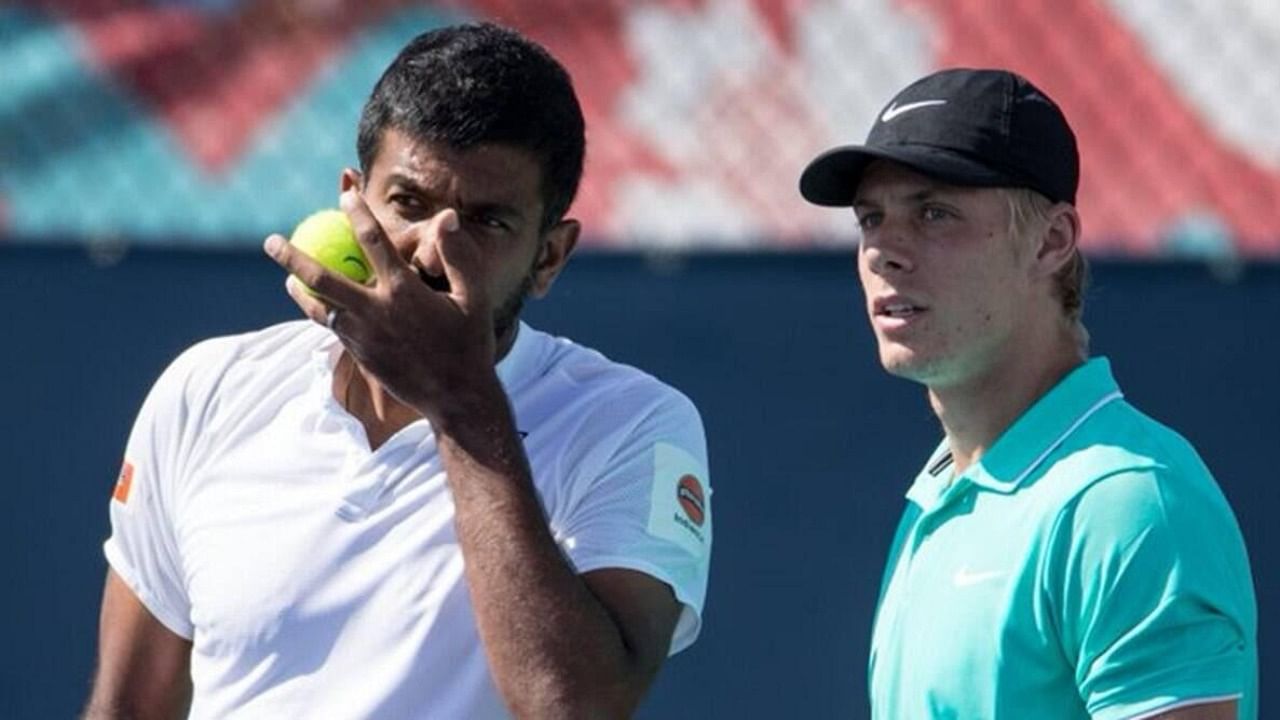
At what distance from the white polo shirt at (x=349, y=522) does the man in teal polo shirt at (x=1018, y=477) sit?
0.29m

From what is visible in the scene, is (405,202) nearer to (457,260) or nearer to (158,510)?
(457,260)

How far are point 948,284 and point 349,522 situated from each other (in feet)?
2.50

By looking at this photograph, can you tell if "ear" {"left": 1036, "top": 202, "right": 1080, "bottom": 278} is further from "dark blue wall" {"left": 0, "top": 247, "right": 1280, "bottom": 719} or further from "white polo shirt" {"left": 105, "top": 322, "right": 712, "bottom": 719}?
"dark blue wall" {"left": 0, "top": 247, "right": 1280, "bottom": 719}

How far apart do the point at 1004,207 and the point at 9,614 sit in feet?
9.77

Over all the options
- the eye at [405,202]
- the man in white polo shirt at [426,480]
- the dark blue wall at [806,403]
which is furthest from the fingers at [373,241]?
the dark blue wall at [806,403]

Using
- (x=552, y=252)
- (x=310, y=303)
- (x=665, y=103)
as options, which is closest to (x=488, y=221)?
(x=552, y=252)

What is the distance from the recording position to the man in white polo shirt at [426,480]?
2598 millimetres

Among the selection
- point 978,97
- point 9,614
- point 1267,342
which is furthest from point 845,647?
point 978,97

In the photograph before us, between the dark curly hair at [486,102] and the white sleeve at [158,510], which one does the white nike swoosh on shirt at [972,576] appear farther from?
the white sleeve at [158,510]

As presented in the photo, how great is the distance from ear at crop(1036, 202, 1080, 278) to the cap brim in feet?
0.34

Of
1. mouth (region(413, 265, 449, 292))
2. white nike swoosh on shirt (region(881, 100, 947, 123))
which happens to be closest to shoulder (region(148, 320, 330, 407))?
mouth (region(413, 265, 449, 292))

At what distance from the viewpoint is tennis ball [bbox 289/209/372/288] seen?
2795 mm

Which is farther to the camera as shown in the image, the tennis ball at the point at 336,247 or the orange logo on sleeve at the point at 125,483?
the orange logo on sleeve at the point at 125,483

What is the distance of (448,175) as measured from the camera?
2738 millimetres
